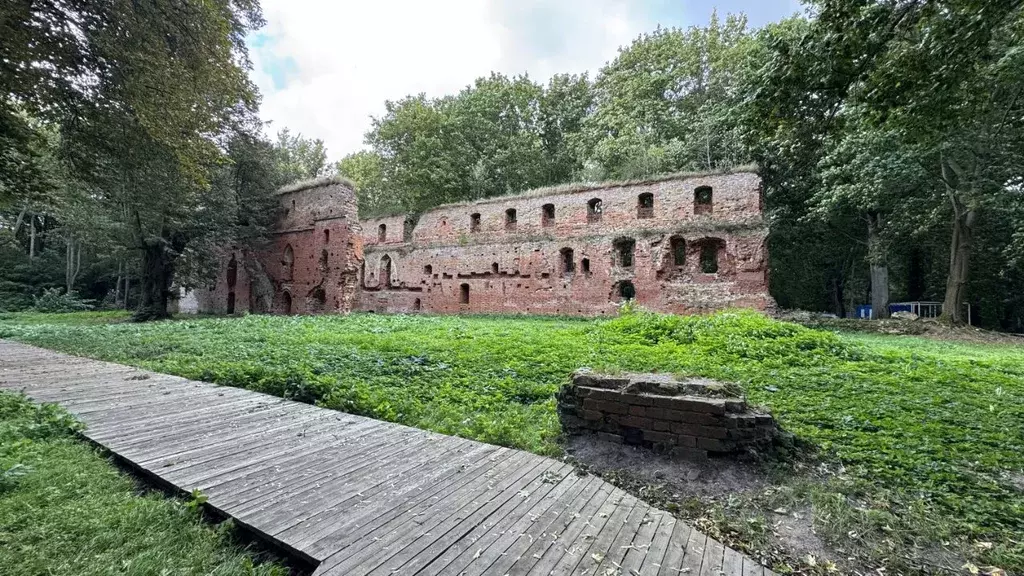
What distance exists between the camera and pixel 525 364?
6.86 meters

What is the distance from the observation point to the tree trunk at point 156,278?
1722 cm

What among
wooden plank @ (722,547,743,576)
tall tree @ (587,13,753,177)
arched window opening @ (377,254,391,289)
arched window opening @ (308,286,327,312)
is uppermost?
tall tree @ (587,13,753,177)

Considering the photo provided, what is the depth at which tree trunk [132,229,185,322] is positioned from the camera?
17219 millimetres

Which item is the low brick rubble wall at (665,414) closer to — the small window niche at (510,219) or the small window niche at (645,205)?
the small window niche at (645,205)

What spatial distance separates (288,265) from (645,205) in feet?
58.1

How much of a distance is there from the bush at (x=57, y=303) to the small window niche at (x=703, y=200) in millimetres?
34320

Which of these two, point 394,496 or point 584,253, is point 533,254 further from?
point 394,496

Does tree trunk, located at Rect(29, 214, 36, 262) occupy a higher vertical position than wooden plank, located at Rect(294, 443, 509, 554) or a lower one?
higher

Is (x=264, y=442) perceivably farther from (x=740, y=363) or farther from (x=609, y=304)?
(x=609, y=304)

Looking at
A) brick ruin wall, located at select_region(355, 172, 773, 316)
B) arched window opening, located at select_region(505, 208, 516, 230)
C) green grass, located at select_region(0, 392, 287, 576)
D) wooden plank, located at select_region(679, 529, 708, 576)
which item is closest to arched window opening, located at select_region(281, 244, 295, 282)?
brick ruin wall, located at select_region(355, 172, 773, 316)

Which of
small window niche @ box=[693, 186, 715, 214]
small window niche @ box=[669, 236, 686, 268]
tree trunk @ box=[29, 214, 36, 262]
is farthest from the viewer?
tree trunk @ box=[29, 214, 36, 262]

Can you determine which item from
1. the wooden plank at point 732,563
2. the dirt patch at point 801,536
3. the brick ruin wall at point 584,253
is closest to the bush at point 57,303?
the brick ruin wall at point 584,253

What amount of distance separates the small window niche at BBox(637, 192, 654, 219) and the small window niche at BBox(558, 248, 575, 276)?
3631 mm

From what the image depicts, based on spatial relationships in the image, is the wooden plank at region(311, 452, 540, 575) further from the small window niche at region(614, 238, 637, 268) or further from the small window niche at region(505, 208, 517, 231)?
the small window niche at region(505, 208, 517, 231)
